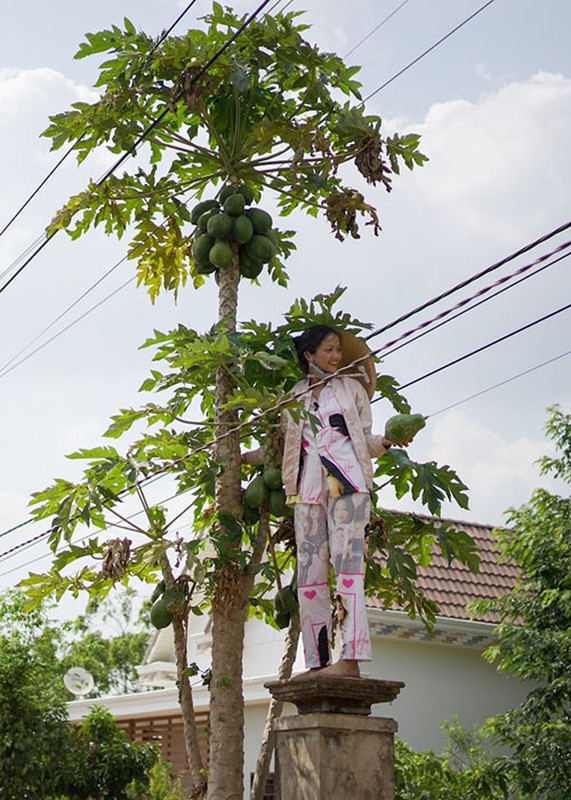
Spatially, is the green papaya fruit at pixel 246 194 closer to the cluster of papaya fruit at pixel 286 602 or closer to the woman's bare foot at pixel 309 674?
the cluster of papaya fruit at pixel 286 602

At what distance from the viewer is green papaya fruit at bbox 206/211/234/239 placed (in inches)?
316

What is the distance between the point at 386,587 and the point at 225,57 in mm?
3728

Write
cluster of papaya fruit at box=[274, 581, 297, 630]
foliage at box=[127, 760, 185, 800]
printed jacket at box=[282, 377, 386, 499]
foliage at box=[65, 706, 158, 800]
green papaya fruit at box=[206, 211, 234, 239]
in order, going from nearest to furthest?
printed jacket at box=[282, 377, 386, 499], cluster of papaya fruit at box=[274, 581, 297, 630], green papaya fruit at box=[206, 211, 234, 239], foliage at box=[65, 706, 158, 800], foliage at box=[127, 760, 185, 800]

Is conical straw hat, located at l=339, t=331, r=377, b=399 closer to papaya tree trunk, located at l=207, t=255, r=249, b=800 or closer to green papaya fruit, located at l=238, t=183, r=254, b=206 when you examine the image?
papaya tree trunk, located at l=207, t=255, r=249, b=800

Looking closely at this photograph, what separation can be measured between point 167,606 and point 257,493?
0.88 metres

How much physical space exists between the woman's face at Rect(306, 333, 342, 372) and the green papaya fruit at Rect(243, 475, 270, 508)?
0.81 m

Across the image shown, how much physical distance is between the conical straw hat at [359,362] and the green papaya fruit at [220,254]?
0.99 meters

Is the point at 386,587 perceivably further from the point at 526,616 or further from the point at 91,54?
the point at 526,616

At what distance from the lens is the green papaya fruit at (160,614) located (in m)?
7.50

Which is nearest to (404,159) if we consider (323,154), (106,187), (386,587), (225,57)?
(323,154)

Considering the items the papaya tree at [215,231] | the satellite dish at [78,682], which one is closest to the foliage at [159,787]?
the satellite dish at [78,682]

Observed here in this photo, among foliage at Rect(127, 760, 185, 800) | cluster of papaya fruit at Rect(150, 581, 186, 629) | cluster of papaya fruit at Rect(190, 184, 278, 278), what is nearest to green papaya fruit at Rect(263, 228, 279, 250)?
cluster of papaya fruit at Rect(190, 184, 278, 278)

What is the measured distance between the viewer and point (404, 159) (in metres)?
8.41

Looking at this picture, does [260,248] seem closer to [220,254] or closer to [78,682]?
[220,254]
